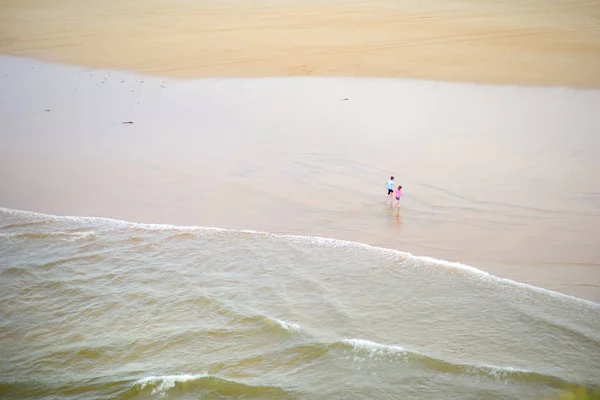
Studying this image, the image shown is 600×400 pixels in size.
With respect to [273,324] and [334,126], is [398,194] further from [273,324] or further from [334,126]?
[334,126]

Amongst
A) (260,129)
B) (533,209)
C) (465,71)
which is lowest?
(533,209)

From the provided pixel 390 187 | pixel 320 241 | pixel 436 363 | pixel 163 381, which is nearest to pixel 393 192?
pixel 390 187

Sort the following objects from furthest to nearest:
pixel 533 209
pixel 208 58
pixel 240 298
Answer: pixel 208 58, pixel 533 209, pixel 240 298

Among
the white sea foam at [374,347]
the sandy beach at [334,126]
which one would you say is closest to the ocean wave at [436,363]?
the white sea foam at [374,347]

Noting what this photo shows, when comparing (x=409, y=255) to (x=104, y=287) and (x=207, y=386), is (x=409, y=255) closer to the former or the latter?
(x=207, y=386)

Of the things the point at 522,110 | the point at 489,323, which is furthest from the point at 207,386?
the point at 522,110

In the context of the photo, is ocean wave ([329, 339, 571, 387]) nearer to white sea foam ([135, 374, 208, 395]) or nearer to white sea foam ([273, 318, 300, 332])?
white sea foam ([273, 318, 300, 332])
